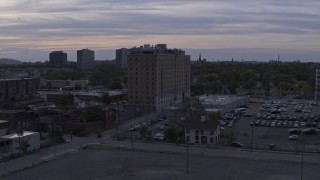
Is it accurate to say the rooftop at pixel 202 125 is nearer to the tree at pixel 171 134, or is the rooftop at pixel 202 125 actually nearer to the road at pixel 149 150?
the tree at pixel 171 134

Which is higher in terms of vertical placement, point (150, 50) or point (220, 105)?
point (150, 50)

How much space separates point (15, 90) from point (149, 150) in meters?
18.5

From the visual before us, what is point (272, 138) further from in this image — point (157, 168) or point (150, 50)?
point (150, 50)

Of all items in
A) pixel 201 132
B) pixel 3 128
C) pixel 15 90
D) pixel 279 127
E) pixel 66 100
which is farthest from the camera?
pixel 15 90

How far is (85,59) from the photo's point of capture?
308ft

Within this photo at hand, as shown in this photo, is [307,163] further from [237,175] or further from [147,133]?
[147,133]

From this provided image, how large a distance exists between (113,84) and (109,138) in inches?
919

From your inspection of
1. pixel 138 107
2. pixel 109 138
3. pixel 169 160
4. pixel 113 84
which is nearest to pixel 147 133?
pixel 109 138

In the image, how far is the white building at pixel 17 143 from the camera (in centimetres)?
1432

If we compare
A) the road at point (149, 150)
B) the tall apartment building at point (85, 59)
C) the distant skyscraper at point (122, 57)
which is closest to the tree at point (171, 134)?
the road at point (149, 150)

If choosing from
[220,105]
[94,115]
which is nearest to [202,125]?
[94,115]

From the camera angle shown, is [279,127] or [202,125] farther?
[279,127]

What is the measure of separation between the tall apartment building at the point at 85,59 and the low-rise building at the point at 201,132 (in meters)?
76.2

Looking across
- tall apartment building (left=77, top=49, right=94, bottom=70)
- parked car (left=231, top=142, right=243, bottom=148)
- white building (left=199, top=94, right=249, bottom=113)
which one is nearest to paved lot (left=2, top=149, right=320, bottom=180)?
parked car (left=231, top=142, right=243, bottom=148)
